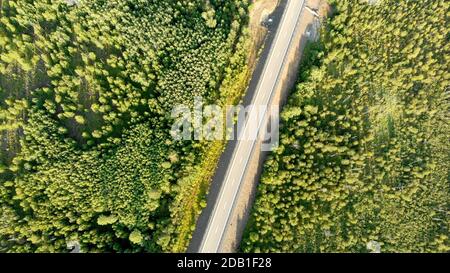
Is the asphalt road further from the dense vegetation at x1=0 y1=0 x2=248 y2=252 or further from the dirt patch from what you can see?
the dense vegetation at x1=0 y1=0 x2=248 y2=252

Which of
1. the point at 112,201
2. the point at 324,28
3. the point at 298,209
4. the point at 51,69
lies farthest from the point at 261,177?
the point at 51,69

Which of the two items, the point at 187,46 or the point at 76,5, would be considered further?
the point at 76,5

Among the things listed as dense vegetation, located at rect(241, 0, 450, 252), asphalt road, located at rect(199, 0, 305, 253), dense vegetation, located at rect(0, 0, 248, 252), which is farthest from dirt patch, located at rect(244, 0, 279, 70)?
dense vegetation, located at rect(241, 0, 450, 252)

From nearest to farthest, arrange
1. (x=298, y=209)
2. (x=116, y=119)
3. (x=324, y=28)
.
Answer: (x=298, y=209)
(x=116, y=119)
(x=324, y=28)

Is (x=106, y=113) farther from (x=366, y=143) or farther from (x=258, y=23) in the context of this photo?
(x=366, y=143)

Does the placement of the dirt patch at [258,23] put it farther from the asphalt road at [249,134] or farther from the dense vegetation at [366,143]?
the dense vegetation at [366,143]

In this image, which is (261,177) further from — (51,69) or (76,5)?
(76,5)

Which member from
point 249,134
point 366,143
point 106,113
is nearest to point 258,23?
point 249,134
